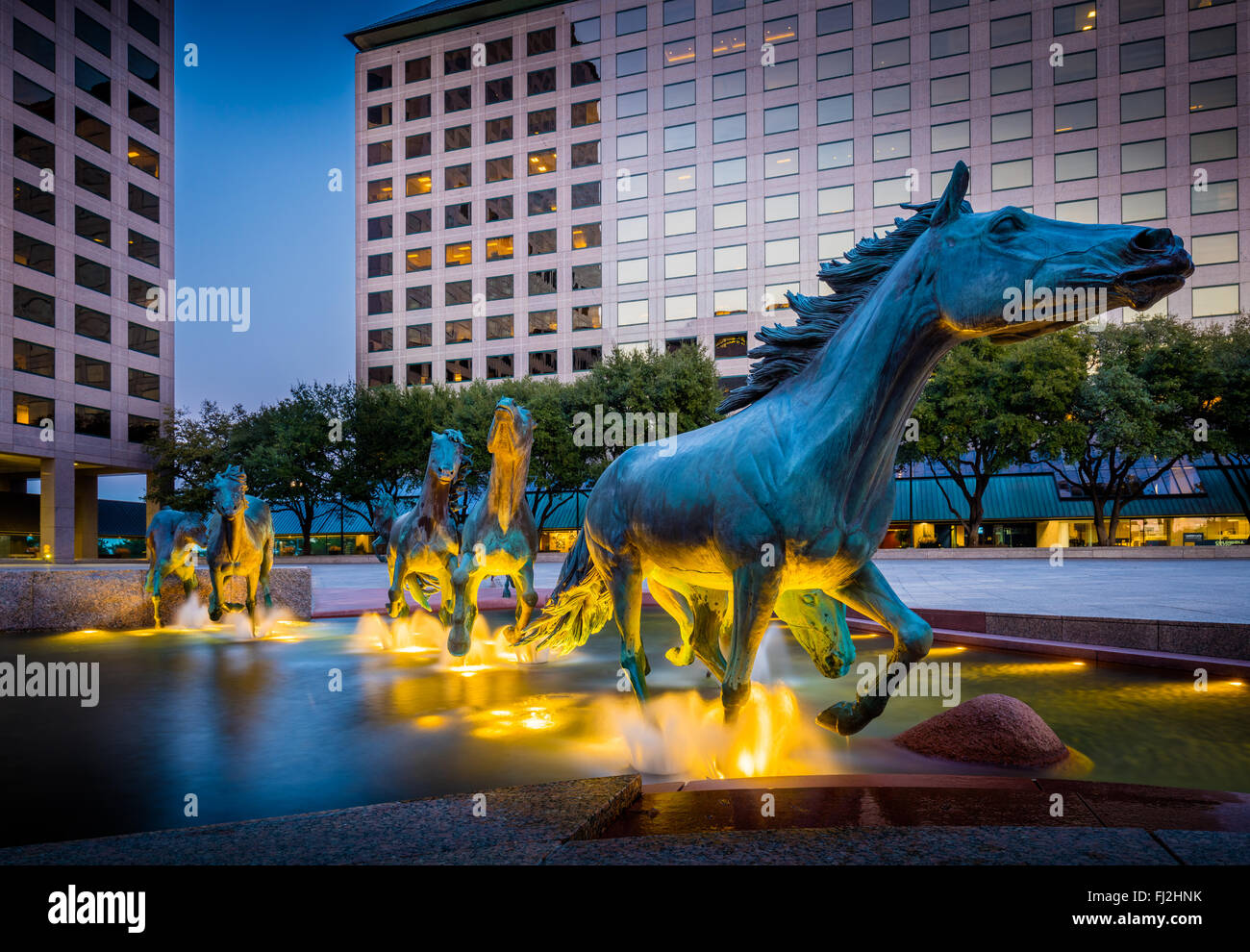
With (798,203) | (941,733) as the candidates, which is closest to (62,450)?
(798,203)

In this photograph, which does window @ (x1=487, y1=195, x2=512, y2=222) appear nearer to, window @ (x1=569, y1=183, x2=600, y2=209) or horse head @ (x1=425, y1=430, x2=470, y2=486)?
window @ (x1=569, y1=183, x2=600, y2=209)

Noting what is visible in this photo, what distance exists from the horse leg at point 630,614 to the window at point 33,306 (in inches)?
2144

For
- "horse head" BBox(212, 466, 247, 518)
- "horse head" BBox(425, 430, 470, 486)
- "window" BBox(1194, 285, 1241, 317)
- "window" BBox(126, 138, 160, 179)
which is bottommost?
"horse head" BBox(212, 466, 247, 518)

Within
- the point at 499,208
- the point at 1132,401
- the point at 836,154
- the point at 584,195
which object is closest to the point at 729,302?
the point at 836,154

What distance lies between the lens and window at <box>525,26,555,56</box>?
6325cm

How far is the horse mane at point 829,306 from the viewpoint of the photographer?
4.27m

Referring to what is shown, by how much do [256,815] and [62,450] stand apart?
53.7 m

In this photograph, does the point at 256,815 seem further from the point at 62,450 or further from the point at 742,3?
the point at 742,3

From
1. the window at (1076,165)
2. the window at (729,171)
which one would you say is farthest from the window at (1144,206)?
the window at (729,171)

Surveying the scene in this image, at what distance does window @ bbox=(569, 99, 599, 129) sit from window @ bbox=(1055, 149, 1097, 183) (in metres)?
34.7

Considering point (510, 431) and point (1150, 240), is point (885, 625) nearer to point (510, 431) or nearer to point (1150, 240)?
point (1150, 240)

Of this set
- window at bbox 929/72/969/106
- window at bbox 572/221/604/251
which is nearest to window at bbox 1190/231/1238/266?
window at bbox 929/72/969/106

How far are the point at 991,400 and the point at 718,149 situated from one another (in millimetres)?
32169
